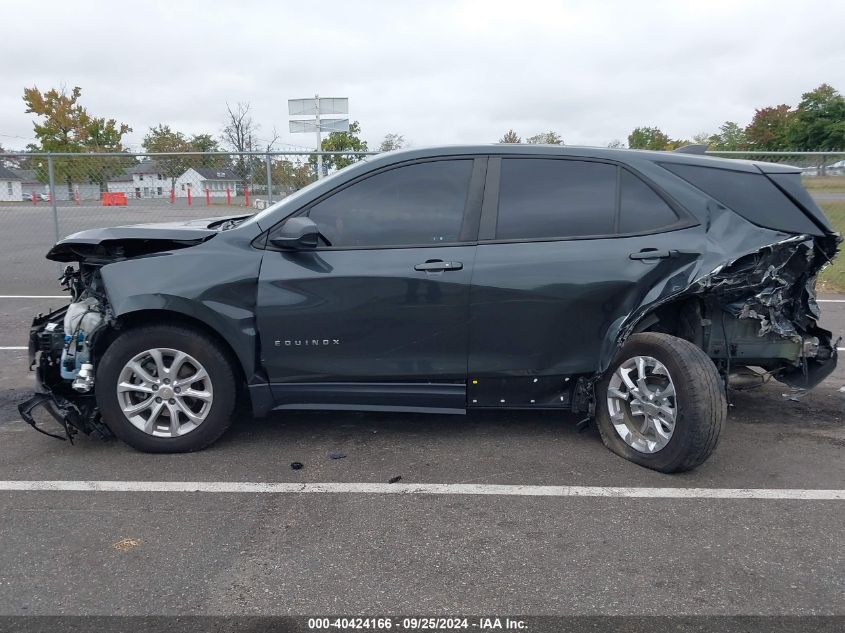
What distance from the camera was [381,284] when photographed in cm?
401

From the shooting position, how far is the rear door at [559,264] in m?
4.02

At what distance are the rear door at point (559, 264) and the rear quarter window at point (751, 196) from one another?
0.83ft

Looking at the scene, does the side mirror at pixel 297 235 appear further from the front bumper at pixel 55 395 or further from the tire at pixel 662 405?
the tire at pixel 662 405

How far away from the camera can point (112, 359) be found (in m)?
4.06

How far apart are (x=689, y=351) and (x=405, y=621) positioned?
223cm

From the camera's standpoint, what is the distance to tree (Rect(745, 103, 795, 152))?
51438 mm

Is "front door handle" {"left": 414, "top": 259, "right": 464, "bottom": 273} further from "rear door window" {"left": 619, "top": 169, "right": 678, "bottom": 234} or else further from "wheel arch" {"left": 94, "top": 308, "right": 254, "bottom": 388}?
"wheel arch" {"left": 94, "top": 308, "right": 254, "bottom": 388}

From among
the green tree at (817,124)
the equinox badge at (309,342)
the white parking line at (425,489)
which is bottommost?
the white parking line at (425,489)

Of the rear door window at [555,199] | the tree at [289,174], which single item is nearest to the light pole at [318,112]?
the tree at [289,174]

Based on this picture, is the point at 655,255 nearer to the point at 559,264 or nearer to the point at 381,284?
the point at 559,264

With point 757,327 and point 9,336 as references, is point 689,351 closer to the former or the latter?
point 757,327

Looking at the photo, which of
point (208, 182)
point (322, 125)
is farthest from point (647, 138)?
point (208, 182)

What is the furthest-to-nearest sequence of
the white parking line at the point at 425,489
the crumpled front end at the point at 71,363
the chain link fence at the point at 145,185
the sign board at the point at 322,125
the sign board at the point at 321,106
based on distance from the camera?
the sign board at the point at 322,125 < the sign board at the point at 321,106 < the chain link fence at the point at 145,185 < the crumpled front end at the point at 71,363 < the white parking line at the point at 425,489

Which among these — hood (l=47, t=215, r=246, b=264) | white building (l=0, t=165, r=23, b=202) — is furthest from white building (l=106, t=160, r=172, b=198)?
hood (l=47, t=215, r=246, b=264)
